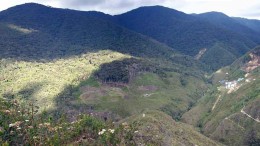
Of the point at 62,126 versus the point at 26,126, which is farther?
the point at 62,126

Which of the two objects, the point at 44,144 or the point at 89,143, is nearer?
the point at 44,144

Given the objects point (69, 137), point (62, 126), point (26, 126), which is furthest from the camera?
point (62, 126)

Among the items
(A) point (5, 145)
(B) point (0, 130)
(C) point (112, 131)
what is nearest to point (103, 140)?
(C) point (112, 131)

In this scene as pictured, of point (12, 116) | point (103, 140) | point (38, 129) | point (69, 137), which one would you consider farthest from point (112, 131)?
point (12, 116)

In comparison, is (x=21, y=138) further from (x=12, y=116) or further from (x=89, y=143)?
(x=89, y=143)

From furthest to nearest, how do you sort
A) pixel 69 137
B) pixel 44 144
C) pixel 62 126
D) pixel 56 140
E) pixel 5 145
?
pixel 62 126, pixel 69 137, pixel 56 140, pixel 44 144, pixel 5 145

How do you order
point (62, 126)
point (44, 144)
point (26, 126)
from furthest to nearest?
point (62, 126), point (26, 126), point (44, 144)

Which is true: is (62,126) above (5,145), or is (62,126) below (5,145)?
below

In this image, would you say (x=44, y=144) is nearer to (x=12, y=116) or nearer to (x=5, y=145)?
(x=5, y=145)

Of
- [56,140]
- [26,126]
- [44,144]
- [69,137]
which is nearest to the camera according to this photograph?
[44,144]
